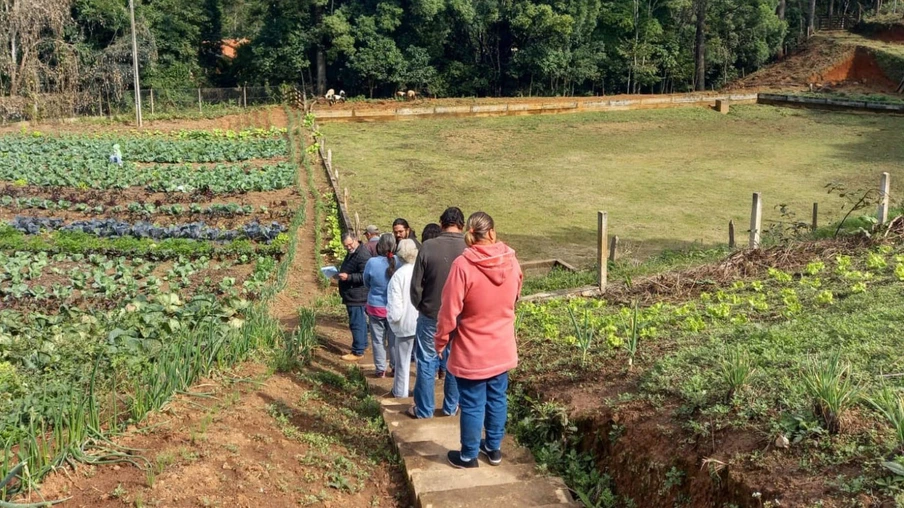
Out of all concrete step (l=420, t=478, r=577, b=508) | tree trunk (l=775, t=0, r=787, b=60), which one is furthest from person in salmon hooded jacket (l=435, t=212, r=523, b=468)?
tree trunk (l=775, t=0, r=787, b=60)

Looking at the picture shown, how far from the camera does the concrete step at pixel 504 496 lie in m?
4.73

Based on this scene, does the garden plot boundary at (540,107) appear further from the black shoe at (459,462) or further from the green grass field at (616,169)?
the black shoe at (459,462)

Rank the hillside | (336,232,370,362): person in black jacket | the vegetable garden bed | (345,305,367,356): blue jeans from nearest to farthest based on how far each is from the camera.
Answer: the vegetable garden bed
(336,232,370,362): person in black jacket
(345,305,367,356): blue jeans
the hillside

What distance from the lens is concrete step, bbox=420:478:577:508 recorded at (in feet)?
15.5

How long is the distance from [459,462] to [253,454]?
1.32m

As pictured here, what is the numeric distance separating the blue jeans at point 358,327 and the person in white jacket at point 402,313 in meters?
1.82

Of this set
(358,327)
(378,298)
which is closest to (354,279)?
(358,327)

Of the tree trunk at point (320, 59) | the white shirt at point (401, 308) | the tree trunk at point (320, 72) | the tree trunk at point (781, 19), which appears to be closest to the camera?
the white shirt at point (401, 308)

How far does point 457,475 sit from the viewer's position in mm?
5105

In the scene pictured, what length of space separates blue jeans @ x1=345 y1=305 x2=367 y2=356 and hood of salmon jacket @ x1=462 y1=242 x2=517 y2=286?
3.55m

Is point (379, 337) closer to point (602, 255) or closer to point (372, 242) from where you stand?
point (372, 242)

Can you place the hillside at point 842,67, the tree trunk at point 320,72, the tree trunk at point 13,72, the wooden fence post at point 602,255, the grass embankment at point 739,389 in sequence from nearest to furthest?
the grass embankment at point 739,389 < the wooden fence post at point 602,255 < the tree trunk at point 13,72 < the hillside at point 842,67 < the tree trunk at point 320,72

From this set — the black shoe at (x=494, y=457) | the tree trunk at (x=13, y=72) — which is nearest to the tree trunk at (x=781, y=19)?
the tree trunk at (x=13, y=72)

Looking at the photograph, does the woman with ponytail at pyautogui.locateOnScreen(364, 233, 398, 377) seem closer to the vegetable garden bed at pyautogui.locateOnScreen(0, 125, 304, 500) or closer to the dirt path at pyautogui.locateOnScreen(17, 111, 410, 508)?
the dirt path at pyautogui.locateOnScreen(17, 111, 410, 508)
